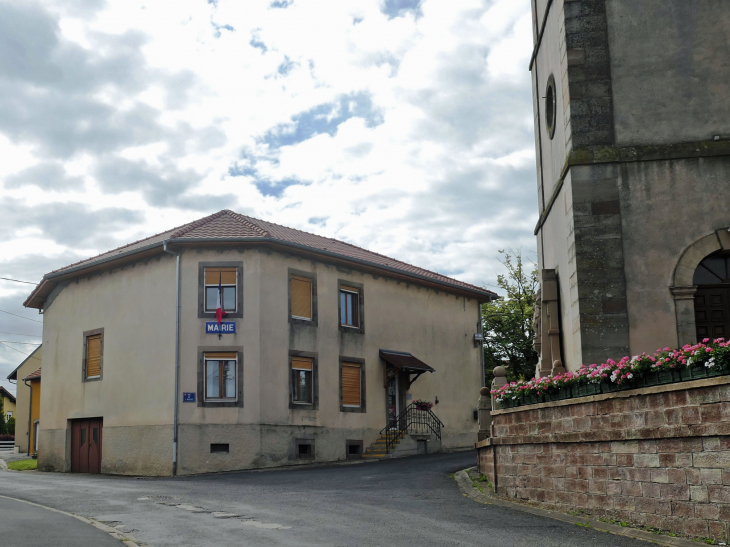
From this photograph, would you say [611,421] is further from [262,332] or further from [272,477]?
[262,332]

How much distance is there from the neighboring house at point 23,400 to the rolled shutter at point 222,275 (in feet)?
83.3

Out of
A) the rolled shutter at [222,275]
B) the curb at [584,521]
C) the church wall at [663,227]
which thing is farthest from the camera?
the rolled shutter at [222,275]

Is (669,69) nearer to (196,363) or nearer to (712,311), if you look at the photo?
(712,311)

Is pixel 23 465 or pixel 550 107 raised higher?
pixel 550 107

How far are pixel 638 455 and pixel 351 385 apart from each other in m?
17.4

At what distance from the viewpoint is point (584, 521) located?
10.5 meters

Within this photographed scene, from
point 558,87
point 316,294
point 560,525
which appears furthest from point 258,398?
point 560,525

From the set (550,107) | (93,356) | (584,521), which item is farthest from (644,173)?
(93,356)

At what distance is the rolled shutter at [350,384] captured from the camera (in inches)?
1044

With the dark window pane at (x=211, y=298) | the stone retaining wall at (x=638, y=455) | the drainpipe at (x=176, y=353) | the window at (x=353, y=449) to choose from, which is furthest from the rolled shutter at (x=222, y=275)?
the stone retaining wall at (x=638, y=455)

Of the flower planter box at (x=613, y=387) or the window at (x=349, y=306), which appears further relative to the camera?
the window at (x=349, y=306)

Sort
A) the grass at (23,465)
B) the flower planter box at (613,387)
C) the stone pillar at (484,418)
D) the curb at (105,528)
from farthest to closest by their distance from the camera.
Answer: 1. the grass at (23,465)
2. the stone pillar at (484,418)
3. the flower planter box at (613,387)
4. the curb at (105,528)

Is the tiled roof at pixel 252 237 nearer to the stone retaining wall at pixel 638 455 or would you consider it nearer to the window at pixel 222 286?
the window at pixel 222 286

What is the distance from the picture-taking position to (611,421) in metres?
10.3
